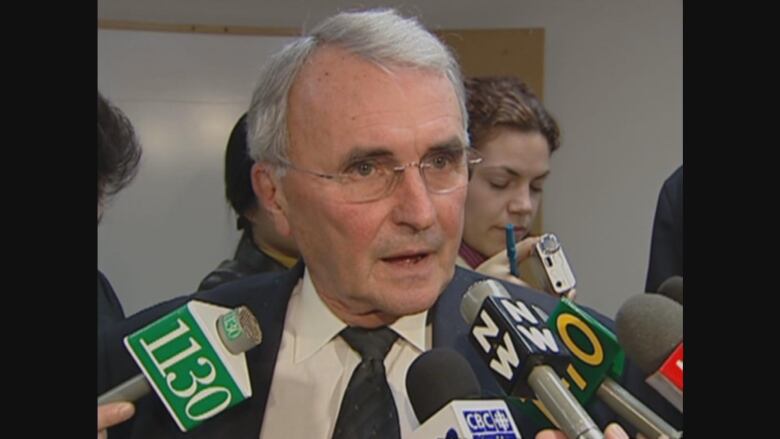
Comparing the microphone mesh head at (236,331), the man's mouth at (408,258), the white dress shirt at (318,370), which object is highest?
the man's mouth at (408,258)

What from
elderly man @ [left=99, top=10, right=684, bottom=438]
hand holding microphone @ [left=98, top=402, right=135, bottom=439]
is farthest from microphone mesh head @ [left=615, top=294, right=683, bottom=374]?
hand holding microphone @ [left=98, top=402, right=135, bottom=439]

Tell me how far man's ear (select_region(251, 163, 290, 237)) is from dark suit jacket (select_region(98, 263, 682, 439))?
0.22 ft

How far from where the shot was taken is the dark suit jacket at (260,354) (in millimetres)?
907

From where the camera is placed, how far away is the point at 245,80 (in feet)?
8.18

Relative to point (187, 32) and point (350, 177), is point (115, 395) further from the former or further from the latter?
point (187, 32)

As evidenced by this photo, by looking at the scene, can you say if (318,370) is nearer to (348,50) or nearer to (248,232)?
(348,50)

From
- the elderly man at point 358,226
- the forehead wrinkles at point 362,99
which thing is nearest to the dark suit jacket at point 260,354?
the elderly man at point 358,226

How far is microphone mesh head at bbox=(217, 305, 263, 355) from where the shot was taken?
827mm

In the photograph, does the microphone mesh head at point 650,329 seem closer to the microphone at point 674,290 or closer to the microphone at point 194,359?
the microphone at point 674,290

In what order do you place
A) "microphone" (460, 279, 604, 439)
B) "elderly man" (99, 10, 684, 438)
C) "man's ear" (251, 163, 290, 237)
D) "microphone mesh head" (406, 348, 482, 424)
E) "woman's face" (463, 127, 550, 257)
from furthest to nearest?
"woman's face" (463, 127, 550, 257) → "man's ear" (251, 163, 290, 237) → "elderly man" (99, 10, 684, 438) → "microphone mesh head" (406, 348, 482, 424) → "microphone" (460, 279, 604, 439)

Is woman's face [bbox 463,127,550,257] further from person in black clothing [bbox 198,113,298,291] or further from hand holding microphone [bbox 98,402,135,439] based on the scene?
hand holding microphone [bbox 98,402,135,439]

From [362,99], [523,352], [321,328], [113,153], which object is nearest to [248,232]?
[113,153]

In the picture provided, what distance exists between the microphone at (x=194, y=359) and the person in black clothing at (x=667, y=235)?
930 mm
